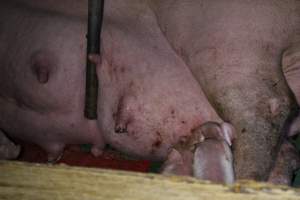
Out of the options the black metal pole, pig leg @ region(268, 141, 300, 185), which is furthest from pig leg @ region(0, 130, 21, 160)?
pig leg @ region(268, 141, 300, 185)

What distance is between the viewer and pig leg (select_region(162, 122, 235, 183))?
136cm

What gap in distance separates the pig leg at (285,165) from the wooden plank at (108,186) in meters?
1.06

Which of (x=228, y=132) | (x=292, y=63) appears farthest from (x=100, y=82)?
(x=292, y=63)

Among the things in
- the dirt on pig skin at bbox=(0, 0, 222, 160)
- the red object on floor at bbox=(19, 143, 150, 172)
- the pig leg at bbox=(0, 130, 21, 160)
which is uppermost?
the dirt on pig skin at bbox=(0, 0, 222, 160)

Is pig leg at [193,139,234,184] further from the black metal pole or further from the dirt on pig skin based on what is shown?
the black metal pole

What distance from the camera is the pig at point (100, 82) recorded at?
1.87m

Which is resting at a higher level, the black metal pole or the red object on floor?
the black metal pole

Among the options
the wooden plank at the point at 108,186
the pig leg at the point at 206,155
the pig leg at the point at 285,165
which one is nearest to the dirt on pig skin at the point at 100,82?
the pig leg at the point at 206,155

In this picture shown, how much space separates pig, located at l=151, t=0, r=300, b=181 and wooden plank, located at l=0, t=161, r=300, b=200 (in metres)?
0.77

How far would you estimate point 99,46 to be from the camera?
188 centimetres

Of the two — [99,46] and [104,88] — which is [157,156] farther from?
[99,46]

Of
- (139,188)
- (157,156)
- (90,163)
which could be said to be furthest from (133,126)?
(139,188)

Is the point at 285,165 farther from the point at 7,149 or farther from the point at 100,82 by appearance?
the point at 7,149

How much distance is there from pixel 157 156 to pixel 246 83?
0.62 metres
